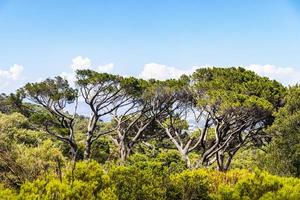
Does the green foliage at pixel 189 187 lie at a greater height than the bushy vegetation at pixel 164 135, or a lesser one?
lesser

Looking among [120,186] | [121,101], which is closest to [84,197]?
[120,186]

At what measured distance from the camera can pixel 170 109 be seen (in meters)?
28.5

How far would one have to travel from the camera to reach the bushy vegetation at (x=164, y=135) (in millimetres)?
13695

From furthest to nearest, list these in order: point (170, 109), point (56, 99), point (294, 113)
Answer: point (170, 109)
point (56, 99)
point (294, 113)

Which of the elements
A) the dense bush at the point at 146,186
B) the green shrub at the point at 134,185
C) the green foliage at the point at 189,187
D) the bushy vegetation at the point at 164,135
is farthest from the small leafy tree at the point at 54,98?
the green shrub at the point at 134,185

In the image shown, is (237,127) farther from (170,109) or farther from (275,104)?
(170,109)

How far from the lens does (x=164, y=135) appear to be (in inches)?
1241

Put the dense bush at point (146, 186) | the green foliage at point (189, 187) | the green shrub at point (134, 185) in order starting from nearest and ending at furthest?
the dense bush at point (146, 186)
the green shrub at point (134, 185)
the green foliage at point (189, 187)

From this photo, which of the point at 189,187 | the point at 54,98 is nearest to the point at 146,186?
the point at 189,187

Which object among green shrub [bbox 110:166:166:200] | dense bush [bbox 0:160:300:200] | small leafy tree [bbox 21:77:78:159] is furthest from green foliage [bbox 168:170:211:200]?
small leafy tree [bbox 21:77:78:159]

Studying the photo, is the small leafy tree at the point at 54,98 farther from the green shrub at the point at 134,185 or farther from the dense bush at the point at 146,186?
the green shrub at the point at 134,185

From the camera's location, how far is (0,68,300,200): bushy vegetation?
1370cm

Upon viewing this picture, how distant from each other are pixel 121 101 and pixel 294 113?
1288 cm

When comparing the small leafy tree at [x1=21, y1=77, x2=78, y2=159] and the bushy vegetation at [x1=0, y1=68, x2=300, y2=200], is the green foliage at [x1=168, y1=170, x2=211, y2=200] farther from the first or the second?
the small leafy tree at [x1=21, y1=77, x2=78, y2=159]
